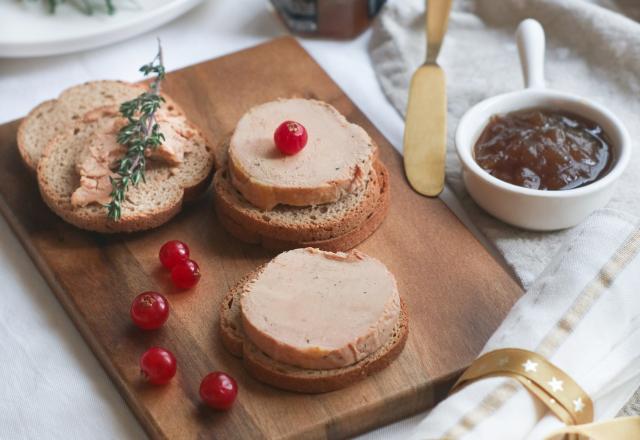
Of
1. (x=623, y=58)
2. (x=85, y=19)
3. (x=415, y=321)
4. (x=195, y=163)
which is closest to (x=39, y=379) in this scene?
(x=195, y=163)

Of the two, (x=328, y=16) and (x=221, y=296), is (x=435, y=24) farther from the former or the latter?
(x=221, y=296)

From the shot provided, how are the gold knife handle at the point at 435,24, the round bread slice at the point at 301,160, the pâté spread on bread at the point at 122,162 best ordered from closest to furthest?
the round bread slice at the point at 301,160 < the pâté spread on bread at the point at 122,162 < the gold knife handle at the point at 435,24

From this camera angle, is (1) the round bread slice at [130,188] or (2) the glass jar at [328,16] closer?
(1) the round bread slice at [130,188]

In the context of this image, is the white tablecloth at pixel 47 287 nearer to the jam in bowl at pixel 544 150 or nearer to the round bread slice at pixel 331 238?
the jam in bowl at pixel 544 150

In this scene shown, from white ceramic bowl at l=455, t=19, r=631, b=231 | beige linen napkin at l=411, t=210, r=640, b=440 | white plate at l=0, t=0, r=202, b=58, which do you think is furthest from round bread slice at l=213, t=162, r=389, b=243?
white plate at l=0, t=0, r=202, b=58

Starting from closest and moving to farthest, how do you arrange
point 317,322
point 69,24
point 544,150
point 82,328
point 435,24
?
point 317,322
point 82,328
point 544,150
point 435,24
point 69,24

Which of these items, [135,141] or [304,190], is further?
[135,141]

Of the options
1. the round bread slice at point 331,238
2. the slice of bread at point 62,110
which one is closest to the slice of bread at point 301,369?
the round bread slice at point 331,238

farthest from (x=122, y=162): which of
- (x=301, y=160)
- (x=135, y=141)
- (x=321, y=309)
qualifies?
(x=321, y=309)
